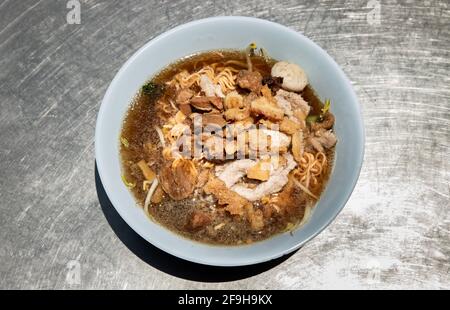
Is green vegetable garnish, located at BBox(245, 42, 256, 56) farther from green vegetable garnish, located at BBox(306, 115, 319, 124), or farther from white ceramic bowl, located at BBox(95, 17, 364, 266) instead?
green vegetable garnish, located at BBox(306, 115, 319, 124)

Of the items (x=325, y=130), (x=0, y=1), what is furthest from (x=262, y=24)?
(x=0, y=1)

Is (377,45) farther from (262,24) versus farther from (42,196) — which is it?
(42,196)

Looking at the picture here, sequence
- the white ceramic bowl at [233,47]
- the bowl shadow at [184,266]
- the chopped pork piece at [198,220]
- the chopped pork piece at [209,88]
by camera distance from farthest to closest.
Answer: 1. the chopped pork piece at [209,88]
2. the bowl shadow at [184,266]
3. the chopped pork piece at [198,220]
4. the white ceramic bowl at [233,47]

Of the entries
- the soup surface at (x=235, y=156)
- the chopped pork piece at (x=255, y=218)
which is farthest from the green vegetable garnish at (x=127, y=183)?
the chopped pork piece at (x=255, y=218)

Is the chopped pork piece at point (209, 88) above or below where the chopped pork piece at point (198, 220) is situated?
above

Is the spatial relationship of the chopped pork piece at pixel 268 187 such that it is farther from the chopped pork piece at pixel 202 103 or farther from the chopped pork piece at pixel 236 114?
the chopped pork piece at pixel 202 103

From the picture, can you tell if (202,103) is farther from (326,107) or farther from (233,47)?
(326,107)
